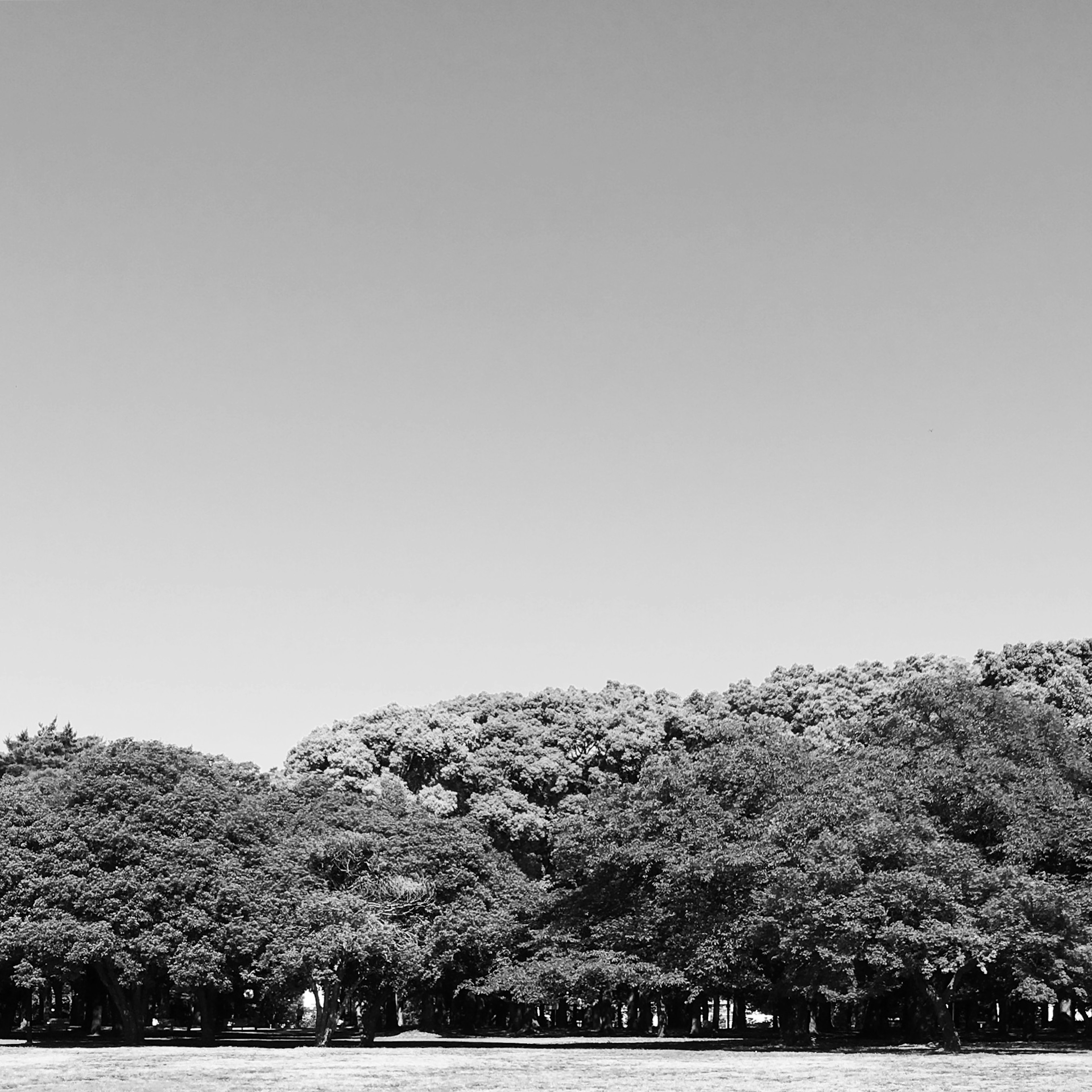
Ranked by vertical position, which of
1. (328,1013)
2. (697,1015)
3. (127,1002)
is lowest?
(697,1015)

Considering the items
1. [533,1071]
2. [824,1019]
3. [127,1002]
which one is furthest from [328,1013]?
[824,1019]

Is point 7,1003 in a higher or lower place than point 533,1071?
higher

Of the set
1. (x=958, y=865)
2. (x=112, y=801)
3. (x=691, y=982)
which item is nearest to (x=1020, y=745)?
(x=958, y=865)

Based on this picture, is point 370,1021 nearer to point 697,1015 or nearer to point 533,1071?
point 697,1015

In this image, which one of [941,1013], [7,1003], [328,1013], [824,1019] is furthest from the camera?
[824,1019]

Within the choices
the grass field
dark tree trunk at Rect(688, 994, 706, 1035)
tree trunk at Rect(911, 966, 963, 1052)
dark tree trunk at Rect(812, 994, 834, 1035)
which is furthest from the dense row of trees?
the grass field

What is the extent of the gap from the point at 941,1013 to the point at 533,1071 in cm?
1562

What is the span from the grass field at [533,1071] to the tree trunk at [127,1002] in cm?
325

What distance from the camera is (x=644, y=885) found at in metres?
48.9

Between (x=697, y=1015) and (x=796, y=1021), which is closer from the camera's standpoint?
(x=796, y=1021)

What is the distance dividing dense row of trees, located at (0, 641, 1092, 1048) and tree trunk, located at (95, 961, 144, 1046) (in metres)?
0.15

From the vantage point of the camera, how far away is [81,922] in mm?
46969

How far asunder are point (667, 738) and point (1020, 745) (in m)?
28.2

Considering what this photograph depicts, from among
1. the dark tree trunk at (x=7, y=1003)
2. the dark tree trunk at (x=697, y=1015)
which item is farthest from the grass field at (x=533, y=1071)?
the dark tree trunk at (x=697, y=1015)
